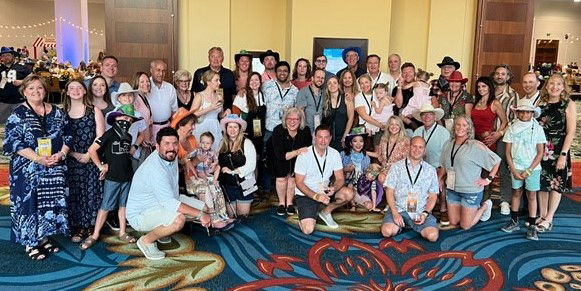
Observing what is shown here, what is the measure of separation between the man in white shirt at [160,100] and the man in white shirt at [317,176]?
1.33m

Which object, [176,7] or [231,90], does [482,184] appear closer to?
[231,90]

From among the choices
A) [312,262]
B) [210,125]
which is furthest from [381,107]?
[312,262]

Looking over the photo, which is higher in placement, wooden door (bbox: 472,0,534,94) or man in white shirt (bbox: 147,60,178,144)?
wooden door (bbox: 472,0,534,94)

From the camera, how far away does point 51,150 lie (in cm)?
344

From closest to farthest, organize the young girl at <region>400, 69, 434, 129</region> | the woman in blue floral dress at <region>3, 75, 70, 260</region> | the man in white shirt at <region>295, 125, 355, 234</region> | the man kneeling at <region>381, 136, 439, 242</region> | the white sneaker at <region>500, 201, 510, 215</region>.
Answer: the woman in blue floral dress at <region>3, 75, 70, 260</region>
the man kneeling at <region>381, 136, 439, 242</region>
the man in white shirt at <region>295, 125, 355, 234</region>
the white sneaker at <region>500, 201, 510, 215</region>
the young girl at <region>400, 69, 434, 129</region>

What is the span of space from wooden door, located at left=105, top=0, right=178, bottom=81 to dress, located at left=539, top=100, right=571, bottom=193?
5.04 meters

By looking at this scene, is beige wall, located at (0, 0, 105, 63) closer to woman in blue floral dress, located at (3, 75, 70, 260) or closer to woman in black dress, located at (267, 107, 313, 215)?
woman in black dress, located at (267, 107, 313, 215)

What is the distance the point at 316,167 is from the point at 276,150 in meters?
0.51

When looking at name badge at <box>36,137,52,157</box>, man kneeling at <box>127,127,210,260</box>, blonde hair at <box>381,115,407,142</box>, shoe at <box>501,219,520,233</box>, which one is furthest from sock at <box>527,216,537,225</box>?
name badge at <box>36,137,52,157</box>

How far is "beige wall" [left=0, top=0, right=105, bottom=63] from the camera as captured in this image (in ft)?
67.1

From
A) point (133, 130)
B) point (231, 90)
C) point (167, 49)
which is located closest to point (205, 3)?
point (167, 49)

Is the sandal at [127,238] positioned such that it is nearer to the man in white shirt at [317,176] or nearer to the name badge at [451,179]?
the man in white shirt at [317,176]

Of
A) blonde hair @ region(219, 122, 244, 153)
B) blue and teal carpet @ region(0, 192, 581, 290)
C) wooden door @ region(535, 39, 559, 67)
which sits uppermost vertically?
wooden door @ region(535, 39, 559, 67)

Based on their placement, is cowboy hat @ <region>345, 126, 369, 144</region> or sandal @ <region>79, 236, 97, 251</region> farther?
cowboy hat @ <region>345, 126, 369, 144</region>
